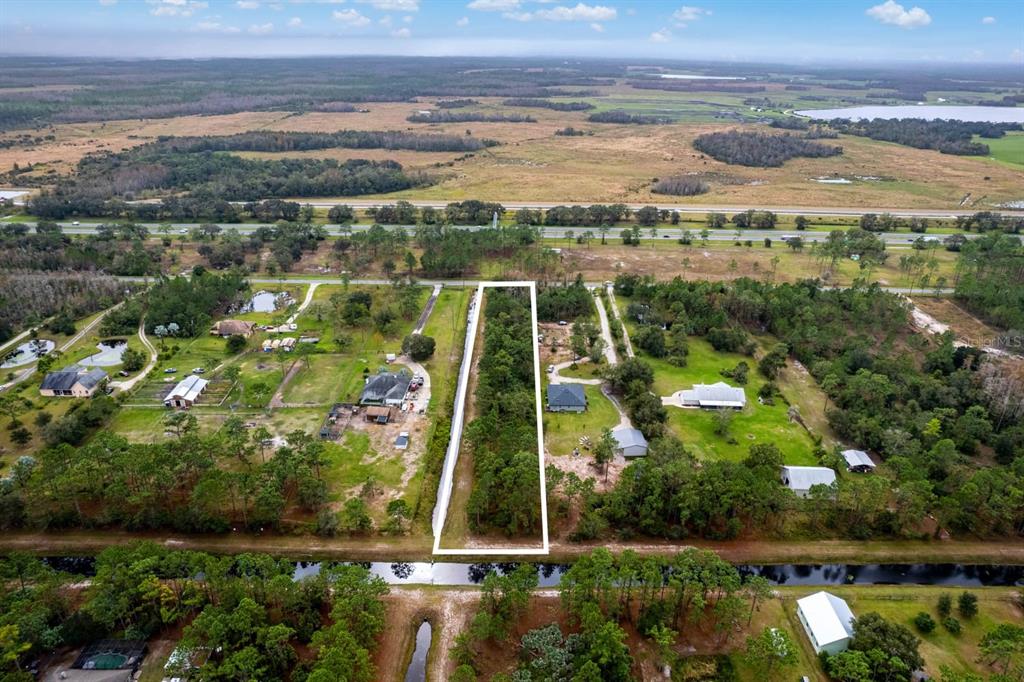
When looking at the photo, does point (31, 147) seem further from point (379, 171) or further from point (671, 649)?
point (671, 649)

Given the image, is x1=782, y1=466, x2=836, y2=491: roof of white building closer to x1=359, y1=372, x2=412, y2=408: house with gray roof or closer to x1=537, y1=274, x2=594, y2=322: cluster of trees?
x1=537, y1=274, x2=594, y2=322: cluster of trees

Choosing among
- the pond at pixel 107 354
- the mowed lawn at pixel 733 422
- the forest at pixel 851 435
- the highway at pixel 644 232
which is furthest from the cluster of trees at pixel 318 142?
the mowed lawn at pixel 733 422

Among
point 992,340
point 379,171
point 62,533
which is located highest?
point 379,171

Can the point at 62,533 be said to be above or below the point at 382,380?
below

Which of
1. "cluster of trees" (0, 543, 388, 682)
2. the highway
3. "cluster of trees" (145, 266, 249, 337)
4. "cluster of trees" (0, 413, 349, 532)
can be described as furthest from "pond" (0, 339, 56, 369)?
the highway

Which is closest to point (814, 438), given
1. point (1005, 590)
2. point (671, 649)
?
point (1005, 590)

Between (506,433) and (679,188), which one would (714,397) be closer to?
(506,433)

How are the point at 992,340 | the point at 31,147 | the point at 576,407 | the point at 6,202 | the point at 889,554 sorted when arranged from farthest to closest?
the point at 31,147 → the point at 6,202 → the point at 992,340 → the point at 576,407 → the point at 889,554
